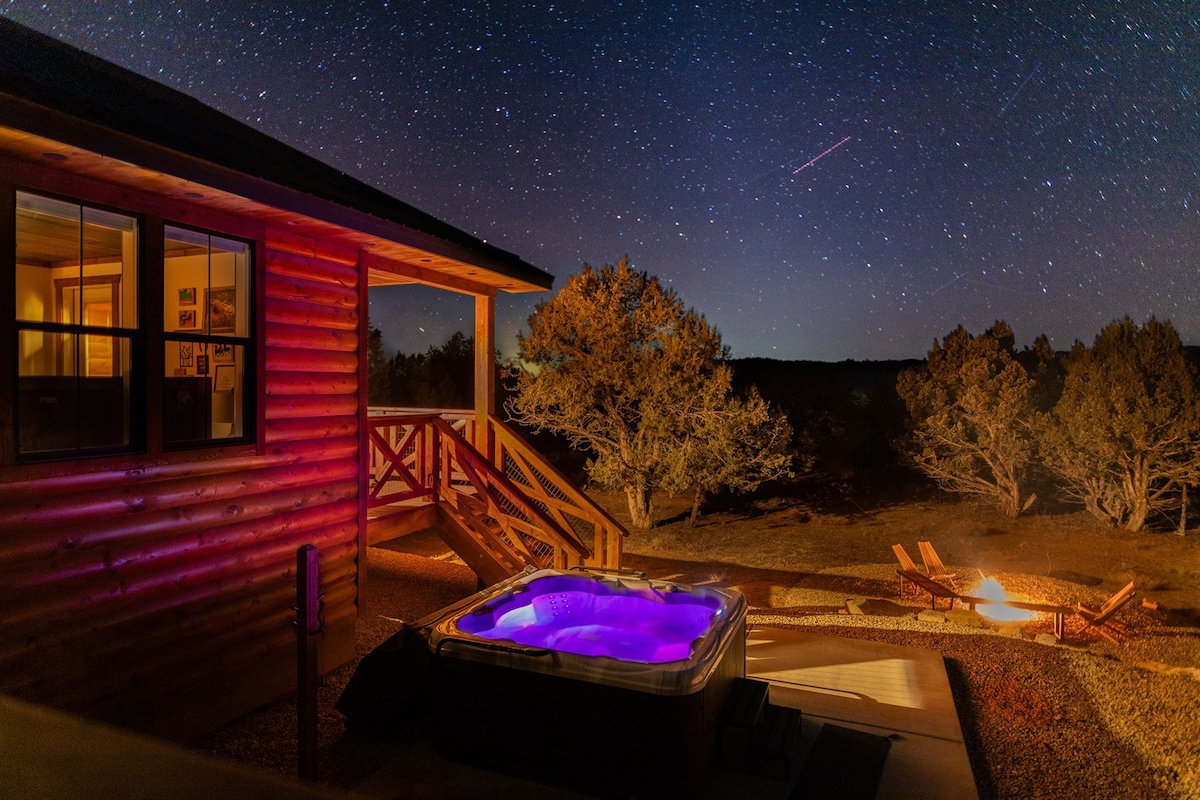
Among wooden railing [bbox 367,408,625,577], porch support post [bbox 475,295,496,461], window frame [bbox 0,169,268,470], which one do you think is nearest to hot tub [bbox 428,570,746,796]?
window frame [bbox 0,169,268,470]

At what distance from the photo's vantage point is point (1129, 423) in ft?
45.3

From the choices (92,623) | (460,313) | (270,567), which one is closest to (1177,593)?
(270,567)

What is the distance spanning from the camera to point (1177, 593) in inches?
419

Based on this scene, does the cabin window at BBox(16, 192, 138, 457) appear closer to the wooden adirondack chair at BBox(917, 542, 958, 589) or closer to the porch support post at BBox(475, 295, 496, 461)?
the porch support post at BBox(475, 295, 496, 461)

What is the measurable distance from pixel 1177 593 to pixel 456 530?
10915 mm

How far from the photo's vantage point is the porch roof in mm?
3223

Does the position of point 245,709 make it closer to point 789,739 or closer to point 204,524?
point 204,524

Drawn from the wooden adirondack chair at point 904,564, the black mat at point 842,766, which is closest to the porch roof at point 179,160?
the black mat at point 842,766

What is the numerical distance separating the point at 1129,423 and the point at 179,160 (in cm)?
1629

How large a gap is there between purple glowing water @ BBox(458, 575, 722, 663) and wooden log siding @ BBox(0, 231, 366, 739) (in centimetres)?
157

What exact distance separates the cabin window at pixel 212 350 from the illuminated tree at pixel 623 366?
1015cm

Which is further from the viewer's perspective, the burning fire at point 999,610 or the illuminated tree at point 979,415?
the illuminated tree at point 979,415

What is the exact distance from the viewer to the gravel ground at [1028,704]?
425 centimetres

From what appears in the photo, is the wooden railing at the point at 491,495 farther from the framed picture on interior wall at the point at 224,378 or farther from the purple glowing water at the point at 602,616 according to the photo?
the framed picture on interior wall at the point at 224,378
